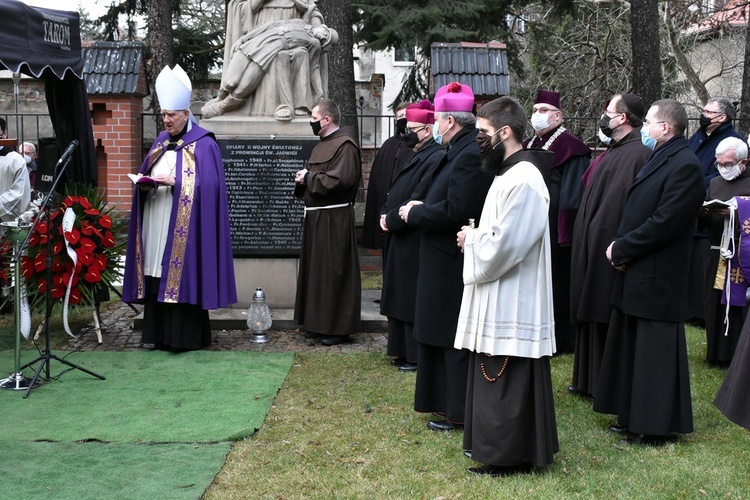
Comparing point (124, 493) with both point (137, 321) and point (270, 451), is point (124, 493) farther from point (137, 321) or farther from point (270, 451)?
point (137, 321)

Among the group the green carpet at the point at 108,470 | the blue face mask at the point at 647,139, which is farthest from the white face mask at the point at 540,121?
the green carpet at the point at 108,470

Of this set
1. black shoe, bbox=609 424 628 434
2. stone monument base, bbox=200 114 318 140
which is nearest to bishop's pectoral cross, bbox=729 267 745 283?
black shoe, bbox=609 424 628 434

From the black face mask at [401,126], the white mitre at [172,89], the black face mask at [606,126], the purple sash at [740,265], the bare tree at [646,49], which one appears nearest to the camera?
the black face mask at [606,126]

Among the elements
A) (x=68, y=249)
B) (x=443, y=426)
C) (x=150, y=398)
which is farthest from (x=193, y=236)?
(x=443, y=426)

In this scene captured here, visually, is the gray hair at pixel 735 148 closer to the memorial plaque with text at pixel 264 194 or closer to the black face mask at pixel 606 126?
the black face mask at pixel 606 126

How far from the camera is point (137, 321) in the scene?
8.52m

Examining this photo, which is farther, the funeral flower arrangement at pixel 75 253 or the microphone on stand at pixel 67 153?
the funeral flower arrangement at pixel 75 253

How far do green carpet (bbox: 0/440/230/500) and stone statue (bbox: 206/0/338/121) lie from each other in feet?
14.9

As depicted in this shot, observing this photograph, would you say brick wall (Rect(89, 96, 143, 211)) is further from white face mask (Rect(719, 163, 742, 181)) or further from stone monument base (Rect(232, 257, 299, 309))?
white face mask (Rect(719, 163, 742, 181))

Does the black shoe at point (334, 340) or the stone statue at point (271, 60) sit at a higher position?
the stone statue at point (271, 60)

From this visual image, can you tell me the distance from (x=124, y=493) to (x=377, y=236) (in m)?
5.02

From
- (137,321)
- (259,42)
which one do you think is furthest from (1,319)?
(259,42)

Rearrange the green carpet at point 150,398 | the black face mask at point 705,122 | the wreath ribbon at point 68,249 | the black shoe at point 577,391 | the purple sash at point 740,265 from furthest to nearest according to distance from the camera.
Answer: the black face mask at point 705,122
the wreath ribbon at point 68,249
the black shoe at point 577,391
the purple sash at point 740,265
the green carpet at point 150,398

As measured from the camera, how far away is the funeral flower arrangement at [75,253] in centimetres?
784
